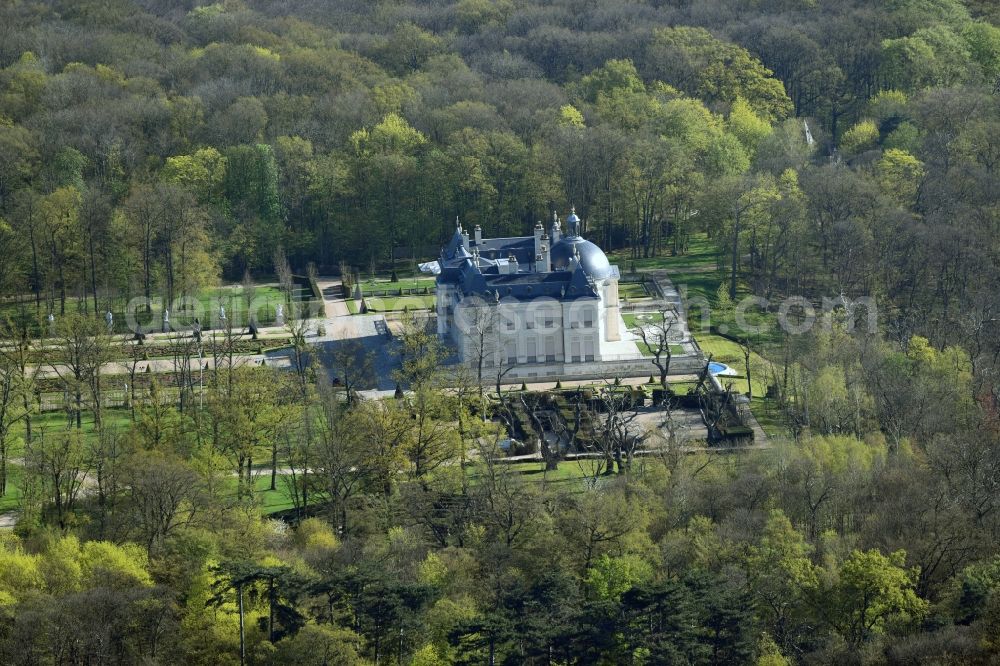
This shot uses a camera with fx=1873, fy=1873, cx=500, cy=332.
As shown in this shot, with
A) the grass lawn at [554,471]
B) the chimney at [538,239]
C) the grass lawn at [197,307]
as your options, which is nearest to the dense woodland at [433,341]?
the grass lawn at [197,307]

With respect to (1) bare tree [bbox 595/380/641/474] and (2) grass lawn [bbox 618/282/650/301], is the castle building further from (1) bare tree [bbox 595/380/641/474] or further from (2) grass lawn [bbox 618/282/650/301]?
(2) grass lawn [bbox 618/282/650/301]

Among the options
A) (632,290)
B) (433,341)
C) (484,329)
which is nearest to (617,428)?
(484,329)

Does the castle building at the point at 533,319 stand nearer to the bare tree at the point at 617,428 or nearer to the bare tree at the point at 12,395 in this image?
the bare tree at the point at 617,428

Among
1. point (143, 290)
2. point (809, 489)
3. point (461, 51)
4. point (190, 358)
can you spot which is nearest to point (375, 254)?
point (143, 290)

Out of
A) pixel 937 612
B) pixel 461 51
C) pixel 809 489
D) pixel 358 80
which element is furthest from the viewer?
pixel 461 51

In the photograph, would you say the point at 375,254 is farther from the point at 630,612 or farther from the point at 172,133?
the point at 630,612

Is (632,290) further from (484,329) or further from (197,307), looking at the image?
(197,307)

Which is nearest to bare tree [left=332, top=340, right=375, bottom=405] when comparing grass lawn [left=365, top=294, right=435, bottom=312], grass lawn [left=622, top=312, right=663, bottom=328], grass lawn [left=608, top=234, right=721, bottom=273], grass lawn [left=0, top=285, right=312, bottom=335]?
grass lawn [left=365, top=294, right=435, bottom=312]
